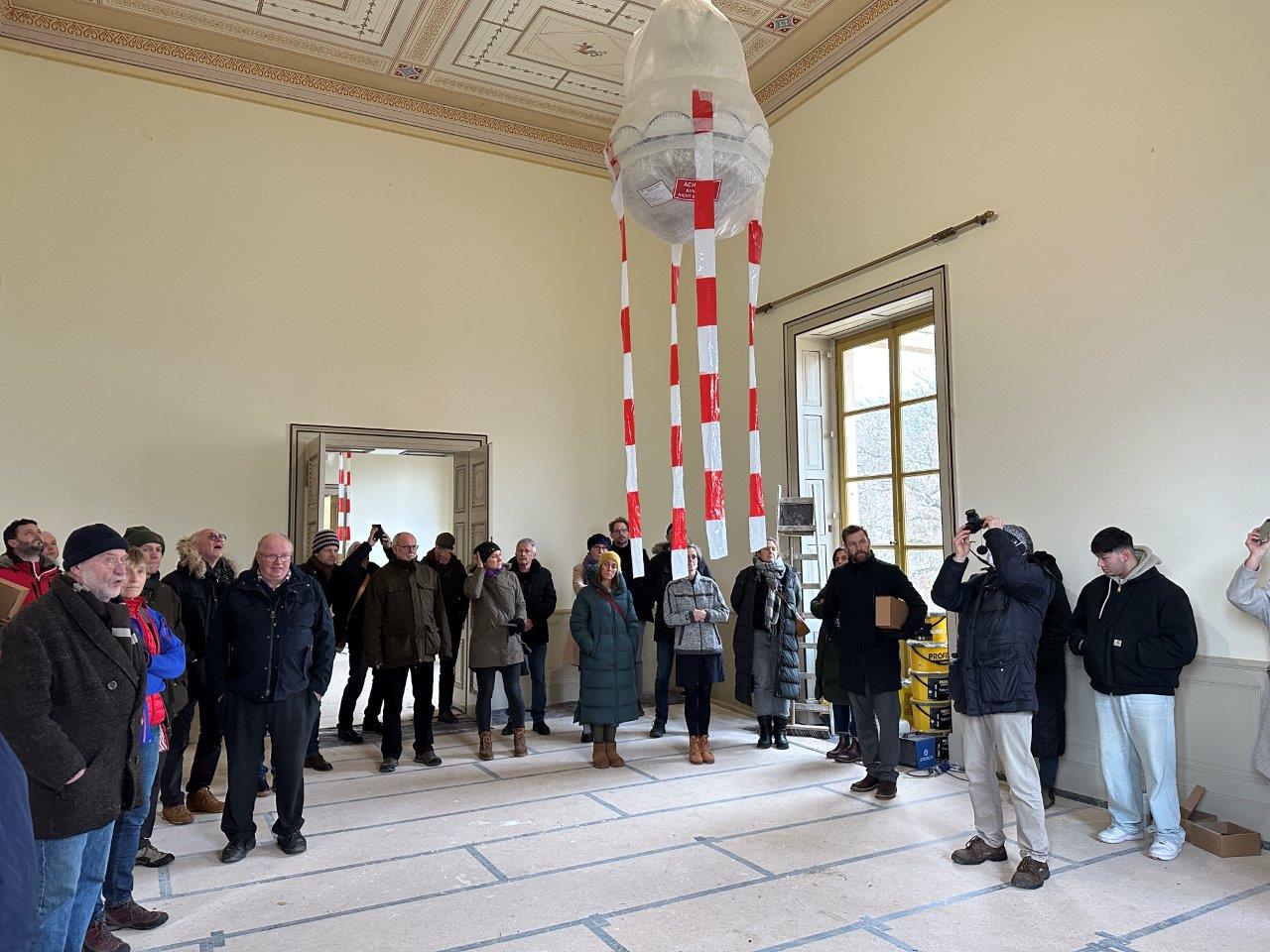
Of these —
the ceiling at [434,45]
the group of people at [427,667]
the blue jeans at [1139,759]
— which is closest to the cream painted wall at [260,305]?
the ceiling at [434,45]

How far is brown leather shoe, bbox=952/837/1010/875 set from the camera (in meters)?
3.81

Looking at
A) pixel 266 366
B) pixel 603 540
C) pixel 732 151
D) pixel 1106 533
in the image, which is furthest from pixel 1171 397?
pixel 266 366

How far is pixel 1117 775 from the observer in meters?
4.20

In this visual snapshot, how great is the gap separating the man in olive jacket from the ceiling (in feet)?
12.5

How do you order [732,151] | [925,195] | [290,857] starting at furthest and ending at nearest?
[925,195]
[290,857]
[732,151]

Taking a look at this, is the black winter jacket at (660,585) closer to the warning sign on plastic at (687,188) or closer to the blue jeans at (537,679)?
the blue jeans at (537,679)

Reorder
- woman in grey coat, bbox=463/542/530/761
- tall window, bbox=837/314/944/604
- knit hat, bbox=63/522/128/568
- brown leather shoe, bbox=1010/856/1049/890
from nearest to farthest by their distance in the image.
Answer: knit hat, bbox=63/522/128/568 < brown leather shoe, bbox=1010/856/1049/890 < woman in grey coat, bbox=463/542/530/761 < tall window, bbox=837/314/944/604

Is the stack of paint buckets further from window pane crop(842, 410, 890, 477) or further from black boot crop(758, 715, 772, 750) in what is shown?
window pane crop(842, 410, 890, 477)

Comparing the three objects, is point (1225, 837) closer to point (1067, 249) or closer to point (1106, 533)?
point (1106, 533)

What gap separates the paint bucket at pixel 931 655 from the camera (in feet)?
18.7

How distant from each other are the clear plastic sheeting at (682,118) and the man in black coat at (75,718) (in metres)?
2.07

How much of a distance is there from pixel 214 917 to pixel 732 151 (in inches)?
134

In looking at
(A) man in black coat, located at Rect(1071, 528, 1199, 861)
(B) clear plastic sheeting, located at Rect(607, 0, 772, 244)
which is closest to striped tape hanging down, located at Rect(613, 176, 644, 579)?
(B) clear plastic sheeting, located at Rect(607, 0, 772, 244)

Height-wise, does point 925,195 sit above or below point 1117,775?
above
